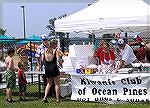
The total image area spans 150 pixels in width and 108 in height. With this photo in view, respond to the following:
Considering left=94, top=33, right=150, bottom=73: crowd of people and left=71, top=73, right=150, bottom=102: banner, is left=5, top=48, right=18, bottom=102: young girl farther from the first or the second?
left=94, top=33, right=150, bottom=73: crowd of people

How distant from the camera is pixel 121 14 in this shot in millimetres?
10906

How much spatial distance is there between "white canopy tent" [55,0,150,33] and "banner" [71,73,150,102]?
55.8 inches

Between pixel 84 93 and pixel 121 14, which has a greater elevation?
pixel 121 14

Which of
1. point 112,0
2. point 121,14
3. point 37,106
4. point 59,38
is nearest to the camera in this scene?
point 37,106

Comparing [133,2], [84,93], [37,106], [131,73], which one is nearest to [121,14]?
[133,2]

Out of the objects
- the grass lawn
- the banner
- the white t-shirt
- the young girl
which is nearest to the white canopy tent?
the white t-shirt

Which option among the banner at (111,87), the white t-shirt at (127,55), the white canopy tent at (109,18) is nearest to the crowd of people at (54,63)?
the white t-shirt at (127,55)

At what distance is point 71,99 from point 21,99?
157cm

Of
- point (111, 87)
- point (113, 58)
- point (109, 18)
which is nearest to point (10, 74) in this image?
point (111, 87)

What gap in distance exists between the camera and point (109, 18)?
10898mm

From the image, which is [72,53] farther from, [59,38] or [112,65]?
[112,65]

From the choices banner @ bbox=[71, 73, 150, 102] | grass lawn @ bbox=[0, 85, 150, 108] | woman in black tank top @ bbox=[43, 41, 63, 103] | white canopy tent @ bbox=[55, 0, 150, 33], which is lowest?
grass lawn @ bbox=[0, 85, 150, 108]

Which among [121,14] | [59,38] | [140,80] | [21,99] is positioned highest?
[121,14]

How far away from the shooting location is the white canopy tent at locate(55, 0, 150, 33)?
10648mm
